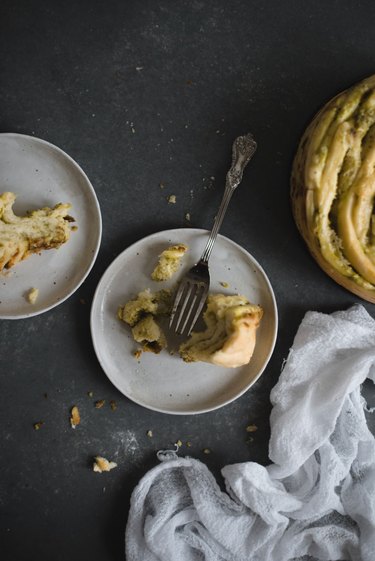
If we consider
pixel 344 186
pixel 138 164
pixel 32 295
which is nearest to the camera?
pixel 344 186

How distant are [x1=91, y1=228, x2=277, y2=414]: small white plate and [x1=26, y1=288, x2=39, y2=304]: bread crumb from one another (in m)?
0.22

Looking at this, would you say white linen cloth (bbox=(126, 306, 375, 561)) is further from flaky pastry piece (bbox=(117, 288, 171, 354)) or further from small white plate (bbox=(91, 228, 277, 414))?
flaky pastry piece (bbox=(117, 288, 171, 354))

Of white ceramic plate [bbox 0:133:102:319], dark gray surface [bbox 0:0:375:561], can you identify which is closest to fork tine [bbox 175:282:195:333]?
dark gray surface [bbox 0:0:375:561]

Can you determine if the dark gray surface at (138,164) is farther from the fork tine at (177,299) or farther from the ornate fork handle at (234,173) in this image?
the fork tine at (177,299)

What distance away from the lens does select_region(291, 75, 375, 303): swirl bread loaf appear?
82.4 inches

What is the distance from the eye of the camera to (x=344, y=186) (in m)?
2.12

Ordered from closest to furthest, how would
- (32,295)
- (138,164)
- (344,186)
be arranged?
1. (344,186)
2. (32,295)
3. (138,164)

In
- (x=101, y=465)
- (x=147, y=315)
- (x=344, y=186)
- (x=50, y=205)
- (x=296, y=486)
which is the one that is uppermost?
(x=344, y=186)

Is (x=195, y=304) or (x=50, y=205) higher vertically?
(x=50, y=205)

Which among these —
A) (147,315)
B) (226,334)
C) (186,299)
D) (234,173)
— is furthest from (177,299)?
(234,173)

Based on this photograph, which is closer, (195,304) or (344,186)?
(344,186)

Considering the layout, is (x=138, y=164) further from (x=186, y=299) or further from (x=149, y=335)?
(x=149, y=335)

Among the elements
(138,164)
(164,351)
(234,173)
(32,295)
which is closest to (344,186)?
(234,173)

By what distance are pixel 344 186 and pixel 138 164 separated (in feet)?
2.70
